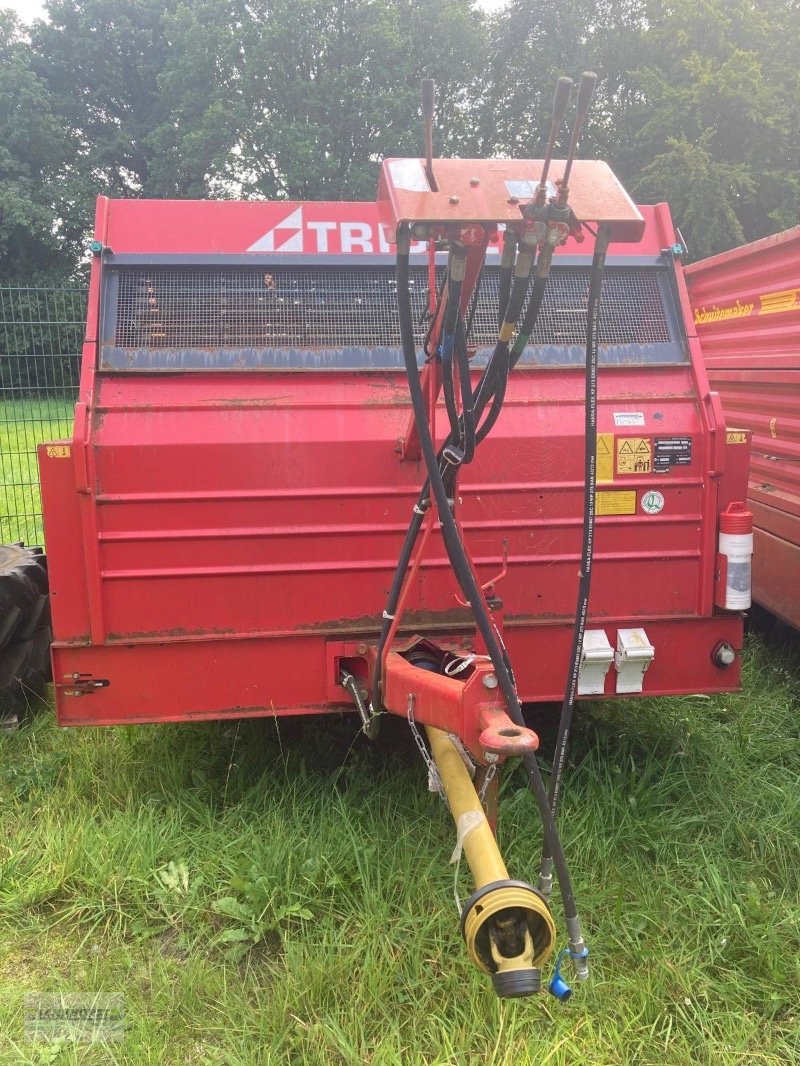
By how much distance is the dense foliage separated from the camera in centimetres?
2019

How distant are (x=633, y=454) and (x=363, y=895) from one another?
1.78 metres

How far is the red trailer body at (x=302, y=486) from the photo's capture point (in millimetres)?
2816

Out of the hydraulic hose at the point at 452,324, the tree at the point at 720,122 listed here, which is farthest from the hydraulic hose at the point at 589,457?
the tree at the point at 720,122

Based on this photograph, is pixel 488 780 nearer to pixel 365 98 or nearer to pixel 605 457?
pixel 605 457

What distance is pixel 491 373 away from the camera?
2.12 metres

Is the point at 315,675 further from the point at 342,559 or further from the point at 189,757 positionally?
the point at 189,757

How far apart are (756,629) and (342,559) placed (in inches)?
126

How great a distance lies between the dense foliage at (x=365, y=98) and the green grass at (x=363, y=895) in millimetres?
19448

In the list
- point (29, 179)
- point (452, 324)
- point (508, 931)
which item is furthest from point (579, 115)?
point (29, 179)

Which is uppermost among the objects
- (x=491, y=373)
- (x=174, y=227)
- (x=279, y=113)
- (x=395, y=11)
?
(x=395, y=11)

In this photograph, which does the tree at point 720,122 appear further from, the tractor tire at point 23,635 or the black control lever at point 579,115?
the black control lever at point 579,115

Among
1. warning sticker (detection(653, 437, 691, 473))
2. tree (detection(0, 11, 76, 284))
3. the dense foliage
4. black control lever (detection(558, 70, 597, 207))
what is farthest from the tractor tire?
tree (detection(0, 11, 76, 284))

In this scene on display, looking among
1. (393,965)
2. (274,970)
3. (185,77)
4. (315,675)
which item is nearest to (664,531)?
(315,675)

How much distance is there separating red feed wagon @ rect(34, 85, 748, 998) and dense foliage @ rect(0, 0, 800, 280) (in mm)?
18934
